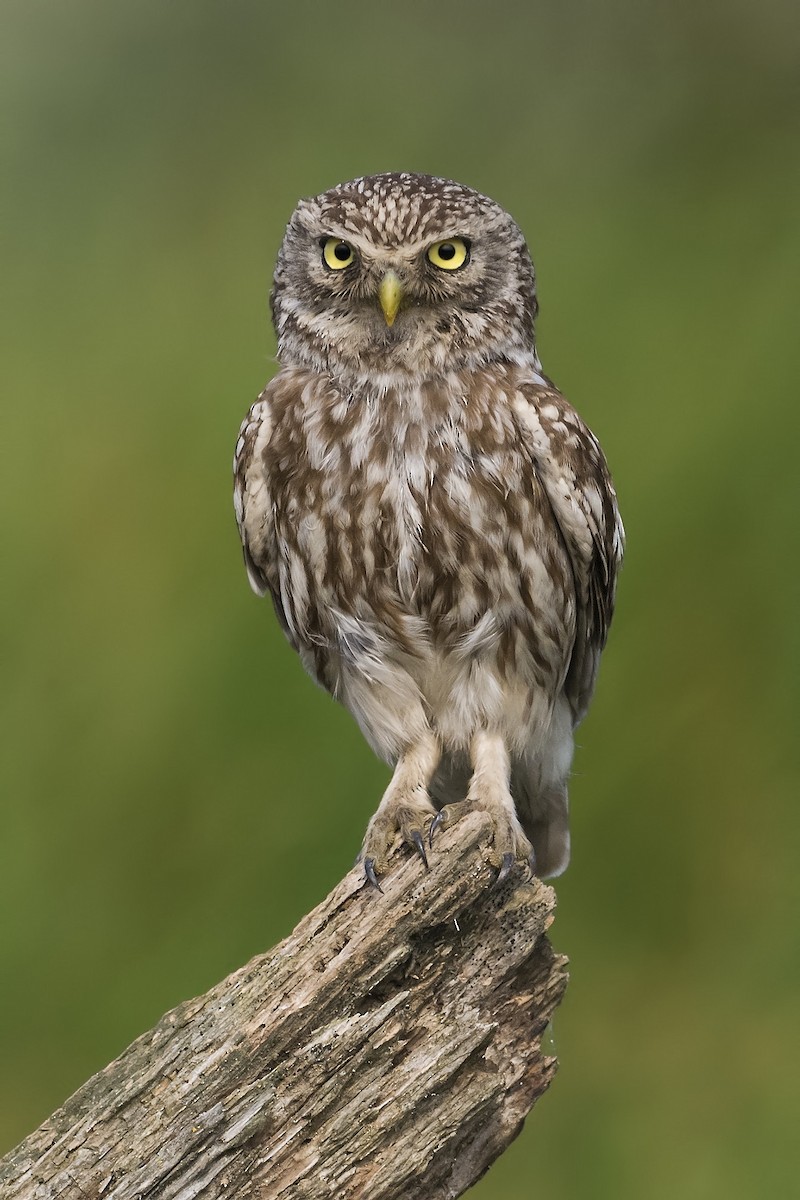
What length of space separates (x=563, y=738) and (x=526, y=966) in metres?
0.86

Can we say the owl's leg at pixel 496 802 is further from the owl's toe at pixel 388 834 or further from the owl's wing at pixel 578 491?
the owl's wing at pixel 578 491

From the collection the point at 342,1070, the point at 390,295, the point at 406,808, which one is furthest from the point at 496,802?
the point at 390,295

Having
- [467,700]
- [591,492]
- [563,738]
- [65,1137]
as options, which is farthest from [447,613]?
[65,1137]

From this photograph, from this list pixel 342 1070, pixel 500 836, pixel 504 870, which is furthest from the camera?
pixel 500 836

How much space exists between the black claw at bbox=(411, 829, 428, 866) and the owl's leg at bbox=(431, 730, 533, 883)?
29 millimetres

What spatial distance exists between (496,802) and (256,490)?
792mm

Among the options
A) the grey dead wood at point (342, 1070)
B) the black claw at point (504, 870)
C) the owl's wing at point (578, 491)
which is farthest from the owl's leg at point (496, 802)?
the owl's wing at point (578, 491)

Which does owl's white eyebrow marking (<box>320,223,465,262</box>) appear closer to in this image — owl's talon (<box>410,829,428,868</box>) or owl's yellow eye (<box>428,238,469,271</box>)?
owl's yellow eye (<box>428,238,469,271</box>)

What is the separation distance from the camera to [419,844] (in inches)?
91.8

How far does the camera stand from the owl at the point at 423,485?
250 centimetres

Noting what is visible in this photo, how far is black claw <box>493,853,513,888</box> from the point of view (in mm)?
2189

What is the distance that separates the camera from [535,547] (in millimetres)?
2559

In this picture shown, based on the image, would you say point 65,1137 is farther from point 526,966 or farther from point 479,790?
point 479,790

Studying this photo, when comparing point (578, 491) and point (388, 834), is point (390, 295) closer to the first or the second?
point (578, 491)
